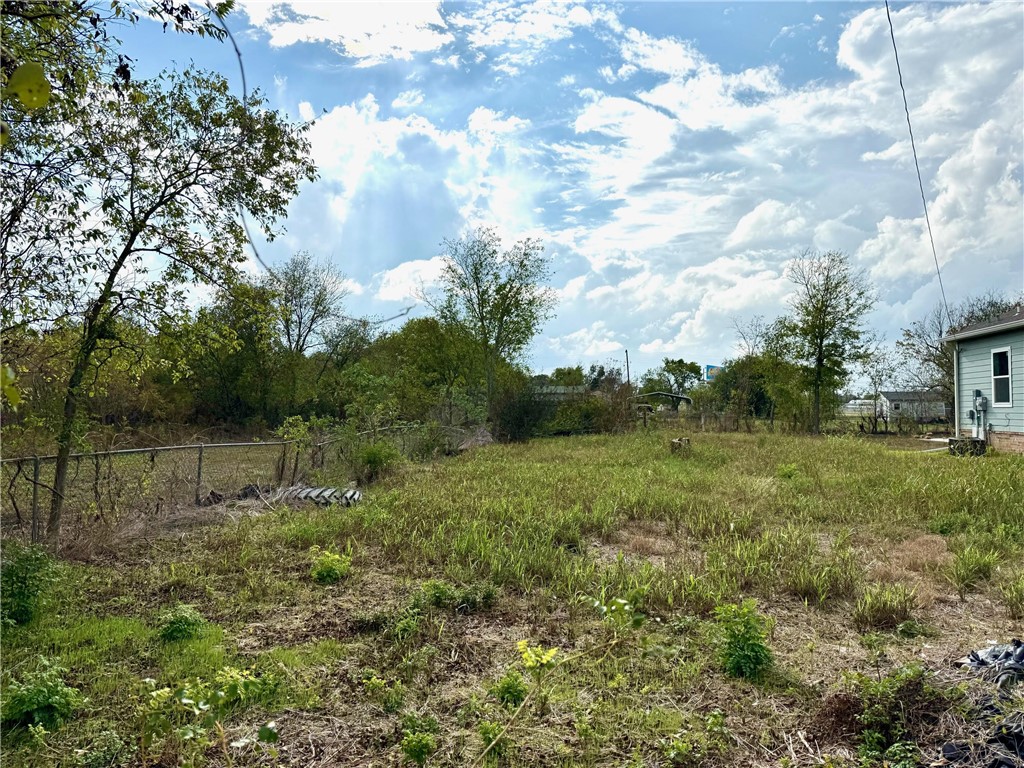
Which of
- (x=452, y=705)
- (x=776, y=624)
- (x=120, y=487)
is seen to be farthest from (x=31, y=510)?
(x=776, y=624)

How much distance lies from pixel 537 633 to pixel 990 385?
15174 millimetres

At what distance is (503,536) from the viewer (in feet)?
21.1

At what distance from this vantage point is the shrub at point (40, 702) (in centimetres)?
296

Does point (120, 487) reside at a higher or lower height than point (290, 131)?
lower

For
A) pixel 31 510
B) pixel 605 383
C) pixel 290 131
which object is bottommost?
pixel 31 510

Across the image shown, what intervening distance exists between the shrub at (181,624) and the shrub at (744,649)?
3400mm

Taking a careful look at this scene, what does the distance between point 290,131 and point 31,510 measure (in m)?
4.93

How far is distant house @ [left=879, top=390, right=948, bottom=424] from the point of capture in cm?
2932

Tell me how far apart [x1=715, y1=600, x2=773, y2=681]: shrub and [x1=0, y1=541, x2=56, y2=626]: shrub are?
4.65 metres

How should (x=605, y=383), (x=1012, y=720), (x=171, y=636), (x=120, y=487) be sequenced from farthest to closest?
1. (x=605, y=383)
2. (x=120, y=487)
3. (x=171, y=636)
4. (x=1012, y=720)

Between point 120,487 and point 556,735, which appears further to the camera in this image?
point 120,487

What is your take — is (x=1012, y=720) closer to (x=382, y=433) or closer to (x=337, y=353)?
(x=382, y=433)

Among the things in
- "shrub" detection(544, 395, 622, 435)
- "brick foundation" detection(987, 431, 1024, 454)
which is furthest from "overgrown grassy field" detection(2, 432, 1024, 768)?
"shrub" detection(544, 395, 622, 435)

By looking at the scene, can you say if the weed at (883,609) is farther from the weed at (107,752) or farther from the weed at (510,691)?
the weed at (107,752)
